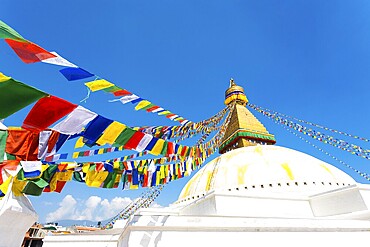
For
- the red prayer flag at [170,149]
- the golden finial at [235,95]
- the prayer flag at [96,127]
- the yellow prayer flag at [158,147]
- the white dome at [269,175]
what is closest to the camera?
the prayer flag at [96,127]

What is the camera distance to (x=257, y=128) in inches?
542

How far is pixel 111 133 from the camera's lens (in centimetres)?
379

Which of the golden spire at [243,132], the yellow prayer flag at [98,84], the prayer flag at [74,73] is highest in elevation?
the golden spire at [243,132]

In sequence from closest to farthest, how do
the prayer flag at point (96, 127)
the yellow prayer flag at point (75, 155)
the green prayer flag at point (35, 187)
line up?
the prayer flag at point (96, 127) → the green prayer flag at point (35, 187) → the yellow prayer flag at point (75, 155)

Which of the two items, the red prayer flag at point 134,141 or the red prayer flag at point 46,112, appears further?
the red prayer flag at point 134,141

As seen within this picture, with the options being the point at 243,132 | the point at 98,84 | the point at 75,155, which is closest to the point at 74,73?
the point at 98,84

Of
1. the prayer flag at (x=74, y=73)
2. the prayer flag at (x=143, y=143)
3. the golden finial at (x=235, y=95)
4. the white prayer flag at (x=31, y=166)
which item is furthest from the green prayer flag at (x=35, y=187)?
the golden finial at (x=235, y=95)

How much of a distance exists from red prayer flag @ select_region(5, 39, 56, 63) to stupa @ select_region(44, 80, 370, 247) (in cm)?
305

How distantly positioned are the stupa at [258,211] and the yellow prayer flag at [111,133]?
160 cm

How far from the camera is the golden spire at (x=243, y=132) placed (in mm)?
12812

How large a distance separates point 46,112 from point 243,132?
11155mm

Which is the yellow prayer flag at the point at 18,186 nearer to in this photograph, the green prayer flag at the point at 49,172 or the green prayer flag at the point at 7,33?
the green prayer flag at the point at 49,172

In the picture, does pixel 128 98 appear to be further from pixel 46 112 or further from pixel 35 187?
pixel 35 187

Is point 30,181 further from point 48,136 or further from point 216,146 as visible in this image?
point 216,146
